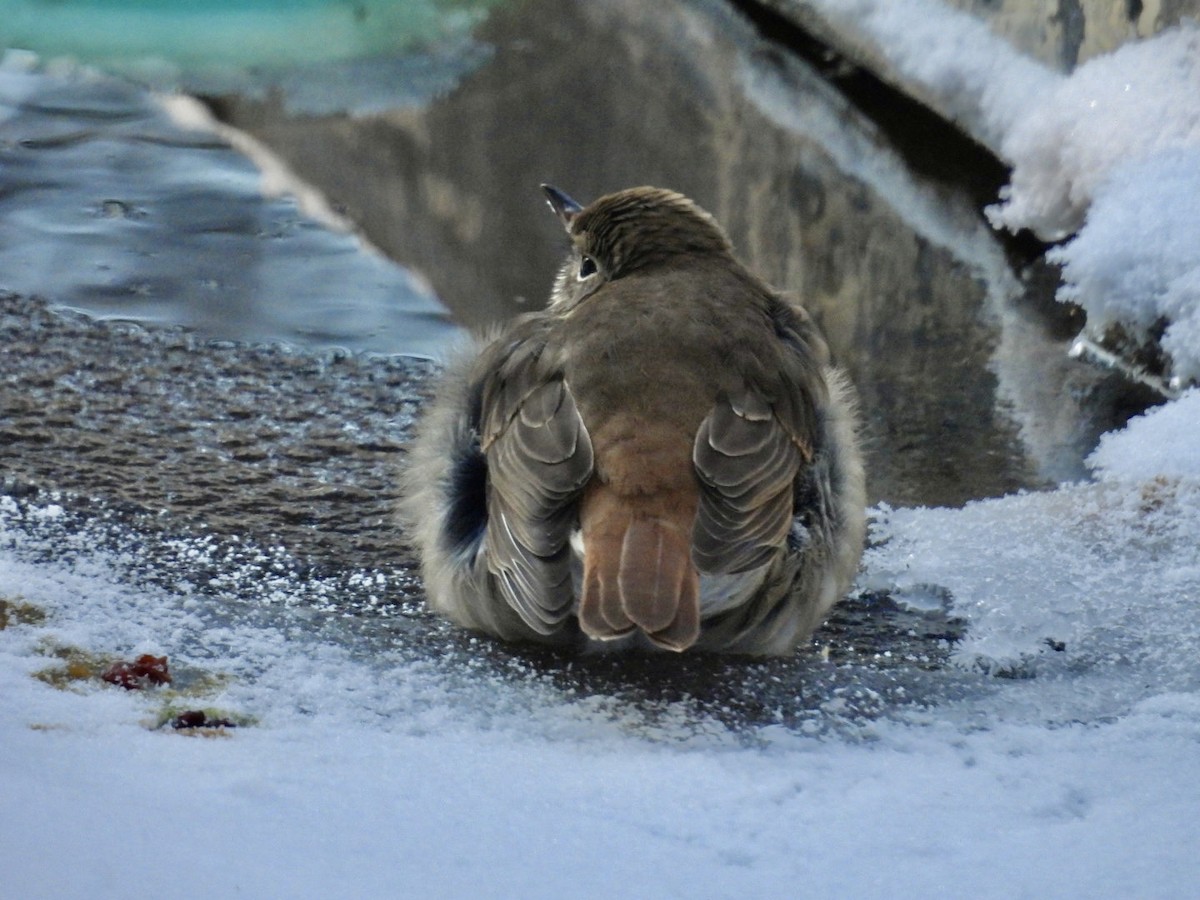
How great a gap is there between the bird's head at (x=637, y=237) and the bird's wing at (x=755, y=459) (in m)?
0.38

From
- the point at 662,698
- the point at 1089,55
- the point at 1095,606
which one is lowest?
the point at 662,698

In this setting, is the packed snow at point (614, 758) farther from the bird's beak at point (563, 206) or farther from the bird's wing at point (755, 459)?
the bird's beak at point (563, 206)

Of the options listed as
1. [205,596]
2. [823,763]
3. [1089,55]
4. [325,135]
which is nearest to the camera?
[823,763]

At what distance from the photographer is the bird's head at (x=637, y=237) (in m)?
4.12

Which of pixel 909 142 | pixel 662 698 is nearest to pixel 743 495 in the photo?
pixel 662 698

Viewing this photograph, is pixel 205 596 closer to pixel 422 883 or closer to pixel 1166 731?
pixel 422 883

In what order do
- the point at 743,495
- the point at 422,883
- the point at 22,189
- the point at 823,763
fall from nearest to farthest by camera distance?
the point at 422,883 < the point at 823,763 < the point at 743,495 < the point at 22,189

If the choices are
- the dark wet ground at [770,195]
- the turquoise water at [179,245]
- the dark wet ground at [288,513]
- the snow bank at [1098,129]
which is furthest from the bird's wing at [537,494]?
the snow bank at [1098,129]

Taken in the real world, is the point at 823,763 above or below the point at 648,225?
below

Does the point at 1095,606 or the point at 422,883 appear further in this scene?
the point at 1095,606

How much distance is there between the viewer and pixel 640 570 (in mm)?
3279

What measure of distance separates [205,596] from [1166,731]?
1941mm

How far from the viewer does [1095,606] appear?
3820 millimetres

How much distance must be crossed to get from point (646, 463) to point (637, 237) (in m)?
0.91
